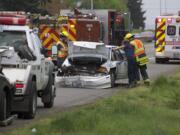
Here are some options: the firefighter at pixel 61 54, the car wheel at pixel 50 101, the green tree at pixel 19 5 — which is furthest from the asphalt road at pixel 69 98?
the green tree at pixel 19 5

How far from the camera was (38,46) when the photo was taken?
46.0 ft

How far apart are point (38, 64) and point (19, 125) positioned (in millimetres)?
1934

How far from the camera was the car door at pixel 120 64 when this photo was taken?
21828mm

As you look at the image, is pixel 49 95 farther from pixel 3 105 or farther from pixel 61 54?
pixel 61 54

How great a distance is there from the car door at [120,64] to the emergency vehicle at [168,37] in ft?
44.4

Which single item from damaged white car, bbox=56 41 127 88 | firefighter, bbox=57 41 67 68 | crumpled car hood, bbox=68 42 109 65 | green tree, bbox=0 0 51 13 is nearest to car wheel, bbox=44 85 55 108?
damaged white car, bbox=56 41 127 88

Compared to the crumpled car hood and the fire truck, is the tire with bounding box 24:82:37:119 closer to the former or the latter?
the crumpled car hood

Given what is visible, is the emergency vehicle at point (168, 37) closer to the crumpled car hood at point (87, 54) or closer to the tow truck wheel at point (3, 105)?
the crumpled car hood at point (87, 54)

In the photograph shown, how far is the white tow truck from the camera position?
12.4m

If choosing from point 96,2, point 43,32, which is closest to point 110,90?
point 43,32

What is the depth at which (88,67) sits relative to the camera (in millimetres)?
21141

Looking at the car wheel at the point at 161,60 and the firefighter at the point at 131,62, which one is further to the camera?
the car wheel at the point at 161,60

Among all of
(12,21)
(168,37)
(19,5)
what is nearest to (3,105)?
(12,21)

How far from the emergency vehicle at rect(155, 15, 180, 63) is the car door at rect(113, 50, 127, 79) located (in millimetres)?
13537
